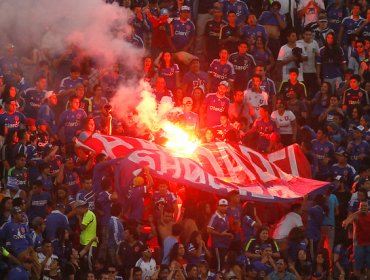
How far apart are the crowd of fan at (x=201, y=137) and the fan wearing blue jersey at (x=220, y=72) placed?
0.02 metres

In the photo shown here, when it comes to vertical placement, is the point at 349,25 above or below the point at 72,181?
above

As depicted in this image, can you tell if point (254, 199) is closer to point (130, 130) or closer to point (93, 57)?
point (130, 130)

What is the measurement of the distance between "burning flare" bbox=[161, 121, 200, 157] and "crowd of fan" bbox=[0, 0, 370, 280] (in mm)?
220

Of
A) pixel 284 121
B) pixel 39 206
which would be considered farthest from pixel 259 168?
pixel 39 206

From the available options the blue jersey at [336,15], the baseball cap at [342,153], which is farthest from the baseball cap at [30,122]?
the blue jersey at [336,15]

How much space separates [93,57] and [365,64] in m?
5.60

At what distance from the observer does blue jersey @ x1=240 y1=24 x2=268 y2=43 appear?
26672mm

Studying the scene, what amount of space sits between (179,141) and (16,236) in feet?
14.7

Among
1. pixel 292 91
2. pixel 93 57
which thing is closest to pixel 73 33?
pixel 93 57

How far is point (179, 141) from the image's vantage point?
934 inches

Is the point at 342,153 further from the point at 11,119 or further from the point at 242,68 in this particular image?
the point at 11,119

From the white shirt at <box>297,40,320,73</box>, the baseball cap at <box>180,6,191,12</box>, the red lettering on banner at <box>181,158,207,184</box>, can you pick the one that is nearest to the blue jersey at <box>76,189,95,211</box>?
the red lettering on banner at <box>181,158,207,184</box>

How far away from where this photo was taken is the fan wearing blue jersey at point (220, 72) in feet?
85.1

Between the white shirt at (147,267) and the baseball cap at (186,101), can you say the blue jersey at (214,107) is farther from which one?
the white shirt at (147,267)
